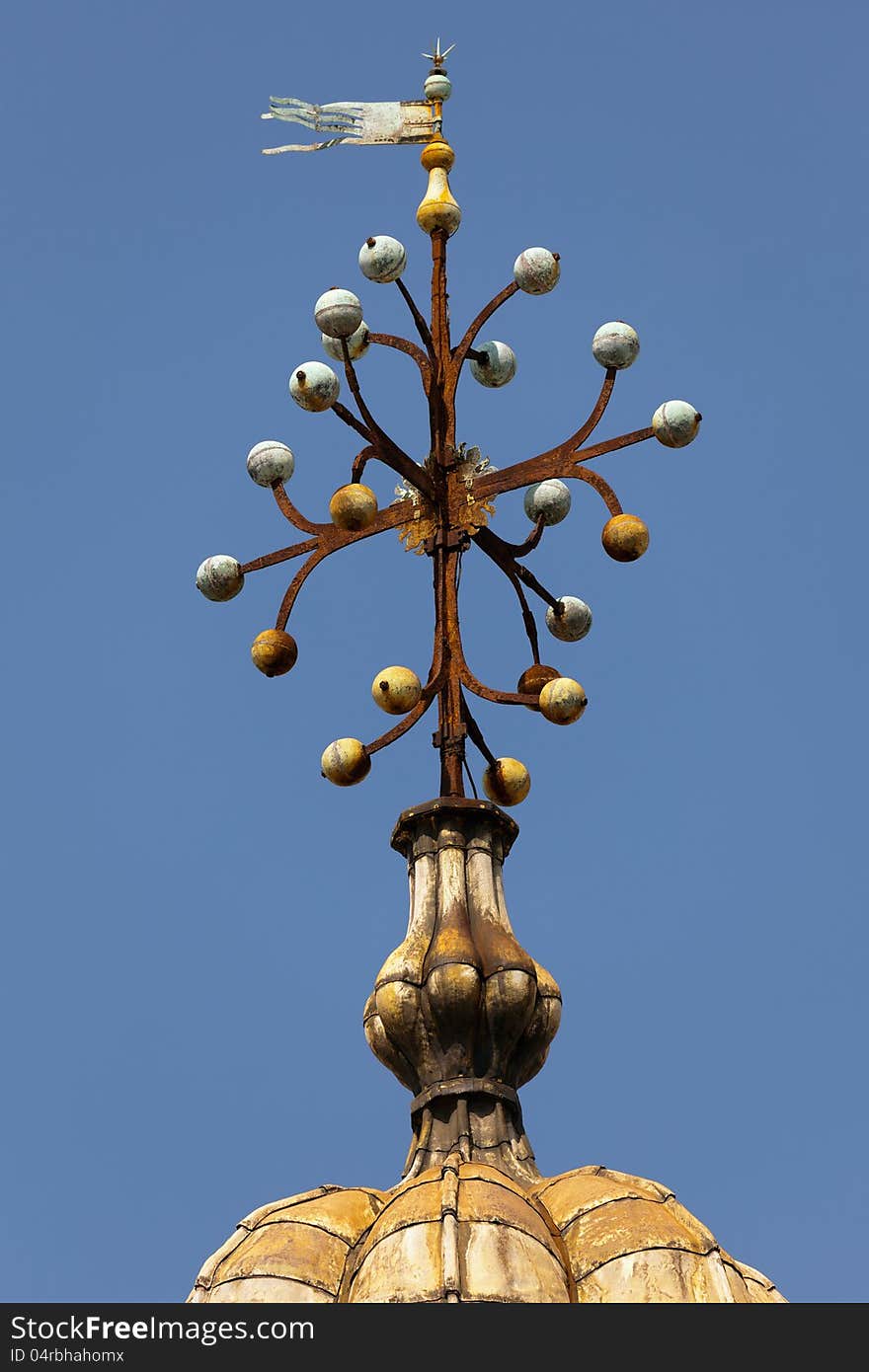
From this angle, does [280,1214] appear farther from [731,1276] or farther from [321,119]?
[321,119]

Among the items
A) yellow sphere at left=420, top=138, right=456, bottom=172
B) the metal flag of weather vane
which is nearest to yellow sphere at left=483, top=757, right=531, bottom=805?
the metal flag of weather vane

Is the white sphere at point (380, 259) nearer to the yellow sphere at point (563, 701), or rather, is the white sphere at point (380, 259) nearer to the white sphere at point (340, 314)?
the white sphere at point (340, 314)

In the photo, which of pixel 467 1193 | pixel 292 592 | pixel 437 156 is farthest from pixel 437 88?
pixel 467 1193

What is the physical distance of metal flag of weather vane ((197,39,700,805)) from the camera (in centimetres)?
3181

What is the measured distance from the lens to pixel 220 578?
32.7 metres

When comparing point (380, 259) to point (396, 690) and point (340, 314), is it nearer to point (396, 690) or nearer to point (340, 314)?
point (340, 314)

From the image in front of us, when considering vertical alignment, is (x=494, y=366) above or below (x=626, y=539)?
above

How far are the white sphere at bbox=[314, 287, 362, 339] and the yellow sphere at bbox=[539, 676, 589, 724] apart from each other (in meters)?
3.98

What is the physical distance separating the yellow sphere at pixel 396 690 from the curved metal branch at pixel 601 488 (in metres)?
2.51

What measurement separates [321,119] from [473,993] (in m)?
10.2

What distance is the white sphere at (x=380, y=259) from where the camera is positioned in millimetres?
32594

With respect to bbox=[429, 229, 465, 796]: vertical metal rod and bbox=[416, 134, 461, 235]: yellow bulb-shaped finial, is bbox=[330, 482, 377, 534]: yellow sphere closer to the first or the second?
bbox=[429, 229, 465, 796]: vertical metal rod

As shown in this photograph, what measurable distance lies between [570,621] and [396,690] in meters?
2.88

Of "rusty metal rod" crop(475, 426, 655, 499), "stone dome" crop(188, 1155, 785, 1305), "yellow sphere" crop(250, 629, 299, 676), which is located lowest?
"stone dome" crop(188, 1155, 785, 1305)
